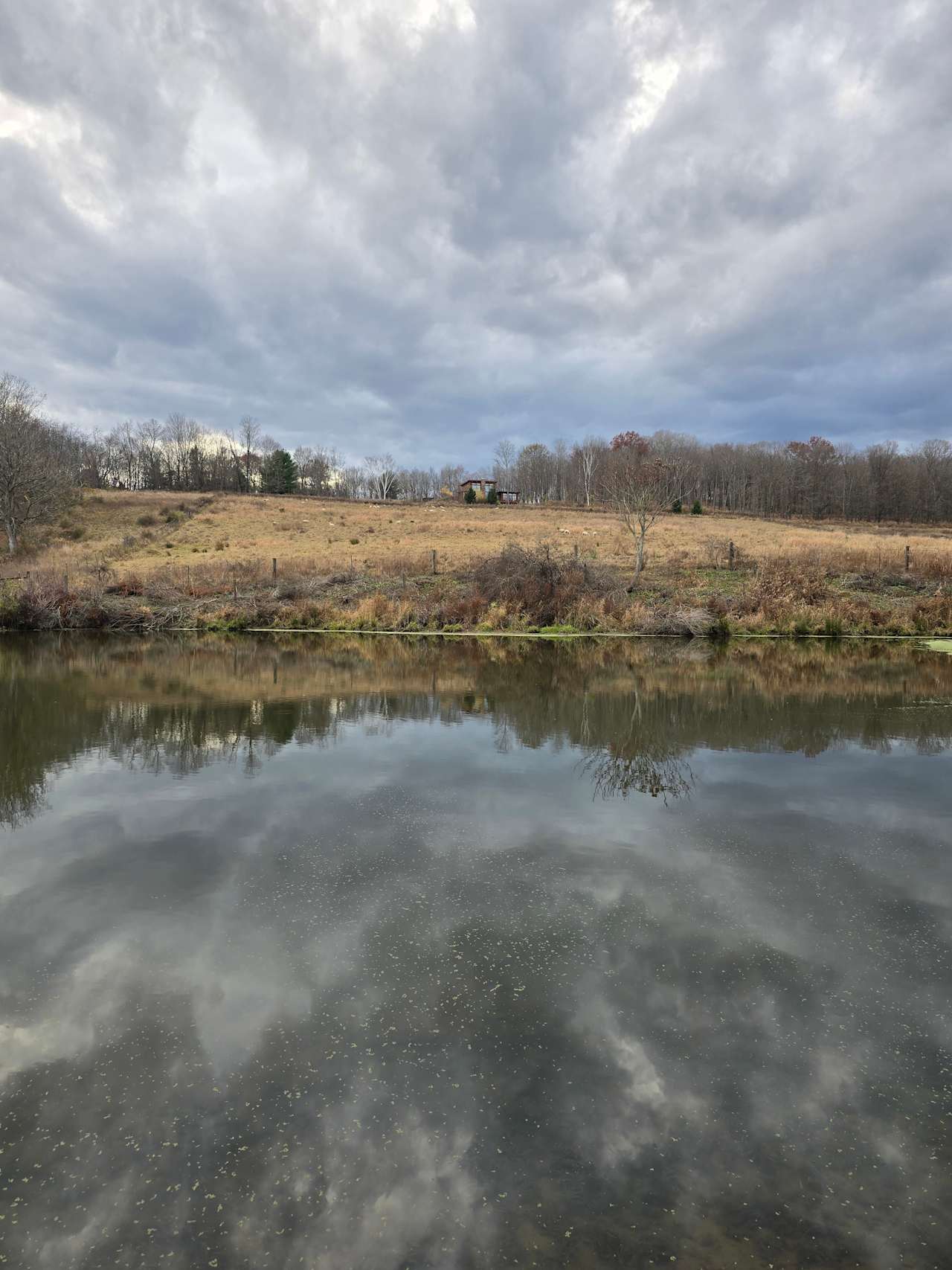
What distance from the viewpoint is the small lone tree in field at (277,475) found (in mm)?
84938

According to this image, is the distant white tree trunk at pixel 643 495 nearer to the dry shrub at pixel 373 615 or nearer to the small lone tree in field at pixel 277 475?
the dry shrub at pixel 373 615

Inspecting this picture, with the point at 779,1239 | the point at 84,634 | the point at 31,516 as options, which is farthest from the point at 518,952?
the point at 31,516

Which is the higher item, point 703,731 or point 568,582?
point 568,582

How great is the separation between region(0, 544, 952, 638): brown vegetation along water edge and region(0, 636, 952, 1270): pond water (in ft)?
57.9

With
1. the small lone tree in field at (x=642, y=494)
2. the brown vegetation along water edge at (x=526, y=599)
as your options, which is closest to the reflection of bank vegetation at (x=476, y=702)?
the brown vegetation along water edge at (x=526, y=599)

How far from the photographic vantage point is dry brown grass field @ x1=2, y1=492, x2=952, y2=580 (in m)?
33.1

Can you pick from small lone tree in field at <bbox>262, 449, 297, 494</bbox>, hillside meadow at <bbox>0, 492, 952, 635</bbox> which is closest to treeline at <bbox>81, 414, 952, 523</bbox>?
small lone tree in field at <bbox>262, 449, 297, 494</bbox>

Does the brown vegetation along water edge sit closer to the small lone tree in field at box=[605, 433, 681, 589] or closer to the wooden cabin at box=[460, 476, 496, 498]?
the small lone tree in field at box=[605, 433, 681, 589]

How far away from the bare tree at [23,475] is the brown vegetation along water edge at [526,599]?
59.3ft

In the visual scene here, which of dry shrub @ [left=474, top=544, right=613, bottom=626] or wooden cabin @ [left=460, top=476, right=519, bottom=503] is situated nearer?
dry shrub @ [left=474, top=544, right=613, bottom=626]

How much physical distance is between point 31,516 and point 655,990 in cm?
5346

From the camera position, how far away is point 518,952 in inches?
174

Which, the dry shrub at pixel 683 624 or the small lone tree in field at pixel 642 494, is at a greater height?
the small lone tree in field at pixel 642 494

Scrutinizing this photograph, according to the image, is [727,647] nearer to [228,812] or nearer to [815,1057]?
[228,812]
